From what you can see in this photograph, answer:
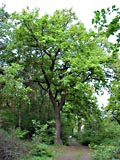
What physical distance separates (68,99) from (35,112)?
299 centimetres

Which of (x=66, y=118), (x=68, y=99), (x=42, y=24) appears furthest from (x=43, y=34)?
(x=66, y=118)

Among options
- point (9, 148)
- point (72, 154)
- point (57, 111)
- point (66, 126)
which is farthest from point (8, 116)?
point (9, 148)

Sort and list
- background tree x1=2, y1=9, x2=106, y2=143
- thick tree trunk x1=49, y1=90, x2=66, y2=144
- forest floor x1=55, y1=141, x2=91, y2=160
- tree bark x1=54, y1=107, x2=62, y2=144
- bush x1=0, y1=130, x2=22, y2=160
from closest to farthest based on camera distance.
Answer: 1. bush x1=0, y1=130, x2=22, y2=160
2. forest floor x1=55, y1=141, x2=91, y2=160
3. background tree x1=2, y1=9, x2=106, y2=143
4. tree bark x1=54, y1=107, x2=62, y2=144
5. thick tree trunk x1=49, y1=90, x2=66, y2=144

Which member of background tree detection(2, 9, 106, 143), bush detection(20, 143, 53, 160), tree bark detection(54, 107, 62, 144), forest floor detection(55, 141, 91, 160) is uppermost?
background tree detection(2, 9, 106, 143)

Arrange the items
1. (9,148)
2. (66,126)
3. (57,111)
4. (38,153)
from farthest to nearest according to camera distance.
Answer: (66,126), (57,111), (38,153), (9,148)

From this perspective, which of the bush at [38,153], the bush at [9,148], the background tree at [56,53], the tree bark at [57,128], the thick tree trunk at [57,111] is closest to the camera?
the bush at [9,148]

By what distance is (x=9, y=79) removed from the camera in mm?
13883

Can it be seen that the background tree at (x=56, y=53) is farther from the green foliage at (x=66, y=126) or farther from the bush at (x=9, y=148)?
the bush at (x=9, y=148)

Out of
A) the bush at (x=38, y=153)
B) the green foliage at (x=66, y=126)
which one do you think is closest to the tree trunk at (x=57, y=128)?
the green foliage at (x=66, y=126)

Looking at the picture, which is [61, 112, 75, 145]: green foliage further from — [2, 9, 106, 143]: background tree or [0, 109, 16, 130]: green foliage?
[0, 109, 16, 130]: green foliage

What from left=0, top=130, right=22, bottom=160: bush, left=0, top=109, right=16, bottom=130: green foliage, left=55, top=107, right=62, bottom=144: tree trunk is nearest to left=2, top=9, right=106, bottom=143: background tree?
left=55, top=107, right=62, bottom=144: tree trunk

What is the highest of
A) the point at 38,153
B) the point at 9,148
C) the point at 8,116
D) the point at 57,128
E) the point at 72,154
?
the point at 8,116

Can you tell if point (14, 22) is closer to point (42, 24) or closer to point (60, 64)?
point (42, 24)

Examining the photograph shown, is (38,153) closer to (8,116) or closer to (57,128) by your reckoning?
(57,128)
